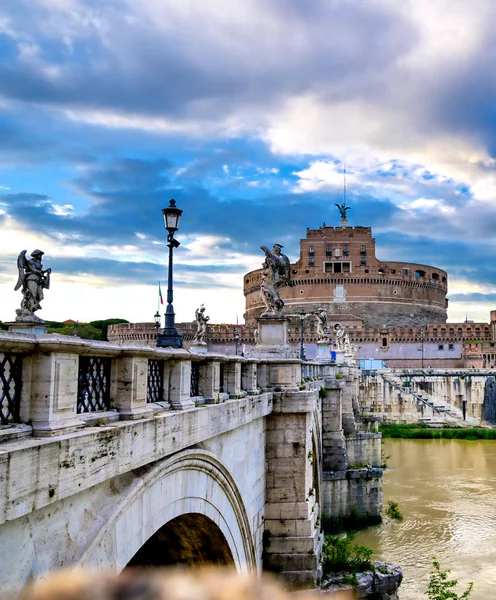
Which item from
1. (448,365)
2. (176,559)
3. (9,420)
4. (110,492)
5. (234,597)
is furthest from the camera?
(448,365)

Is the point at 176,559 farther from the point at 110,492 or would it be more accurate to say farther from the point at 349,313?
the point at 349,313

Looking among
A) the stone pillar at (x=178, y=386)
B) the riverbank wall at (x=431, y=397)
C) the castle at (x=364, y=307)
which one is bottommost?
the riverbank wall at (x=431, y=397)

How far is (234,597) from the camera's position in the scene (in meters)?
1.10

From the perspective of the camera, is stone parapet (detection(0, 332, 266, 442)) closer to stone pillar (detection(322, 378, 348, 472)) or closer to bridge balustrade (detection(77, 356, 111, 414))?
bridge balustrade (detection(77, 356, 111, 414))

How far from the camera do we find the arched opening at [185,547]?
26.4 ft

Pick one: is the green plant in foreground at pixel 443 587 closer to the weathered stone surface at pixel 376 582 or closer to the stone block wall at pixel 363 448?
the weathered stone surface at pixel 376 582

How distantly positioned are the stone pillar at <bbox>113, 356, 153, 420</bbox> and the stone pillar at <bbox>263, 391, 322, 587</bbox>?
20.3 ft

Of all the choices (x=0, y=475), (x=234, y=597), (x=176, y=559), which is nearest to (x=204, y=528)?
(x=176, y=559)

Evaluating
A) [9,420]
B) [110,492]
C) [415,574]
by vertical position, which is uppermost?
[9,420]

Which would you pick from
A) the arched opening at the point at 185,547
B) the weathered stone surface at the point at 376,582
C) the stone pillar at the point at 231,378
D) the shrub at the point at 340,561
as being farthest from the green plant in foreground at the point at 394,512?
the stone pillar at the point at 231,378

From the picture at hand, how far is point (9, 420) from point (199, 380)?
155 inches

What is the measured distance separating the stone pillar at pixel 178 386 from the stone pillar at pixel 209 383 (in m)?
0.97

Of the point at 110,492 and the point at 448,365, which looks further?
the point at 448,365

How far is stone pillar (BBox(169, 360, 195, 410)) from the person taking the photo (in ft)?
21.0
